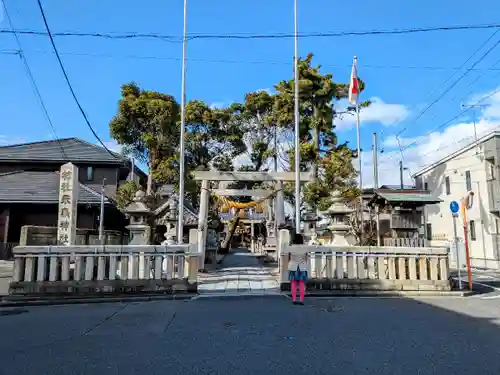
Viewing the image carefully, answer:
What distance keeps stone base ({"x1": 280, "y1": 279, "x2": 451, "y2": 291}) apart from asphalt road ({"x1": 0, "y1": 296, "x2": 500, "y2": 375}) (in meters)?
1.50

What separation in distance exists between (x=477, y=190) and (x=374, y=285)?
17818mm

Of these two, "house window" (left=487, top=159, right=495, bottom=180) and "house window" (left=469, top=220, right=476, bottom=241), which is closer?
"house window" (left=487, top=159, right=495, bottom=180)

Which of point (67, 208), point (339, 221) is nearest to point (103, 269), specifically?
point (67, 208)

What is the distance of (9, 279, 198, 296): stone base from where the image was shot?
390 inches

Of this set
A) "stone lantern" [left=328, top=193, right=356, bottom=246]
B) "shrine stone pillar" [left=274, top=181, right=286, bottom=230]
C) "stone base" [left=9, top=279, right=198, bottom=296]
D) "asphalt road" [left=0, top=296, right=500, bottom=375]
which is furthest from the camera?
"shrine stone pillar" [left=274, top=181, right=286, bottom=230]

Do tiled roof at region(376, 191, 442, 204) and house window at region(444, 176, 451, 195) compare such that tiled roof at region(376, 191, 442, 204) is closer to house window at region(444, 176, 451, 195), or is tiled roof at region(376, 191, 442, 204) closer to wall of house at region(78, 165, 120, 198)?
house window at region(444, 176, 451, 195)

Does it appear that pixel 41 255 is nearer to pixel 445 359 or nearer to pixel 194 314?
pixel 194 314

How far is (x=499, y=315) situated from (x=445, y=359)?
3.63 meters

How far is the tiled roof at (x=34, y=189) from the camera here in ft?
79.8

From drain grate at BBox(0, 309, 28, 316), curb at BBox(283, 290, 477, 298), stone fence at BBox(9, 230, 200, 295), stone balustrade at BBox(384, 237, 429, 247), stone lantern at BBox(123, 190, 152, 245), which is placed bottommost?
drain grate at BBox(0, 309, 28, 316)

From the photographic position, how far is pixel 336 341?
A: 224 inches

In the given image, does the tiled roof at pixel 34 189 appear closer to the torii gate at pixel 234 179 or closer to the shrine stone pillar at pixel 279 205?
the torii gate at pixel 234 179

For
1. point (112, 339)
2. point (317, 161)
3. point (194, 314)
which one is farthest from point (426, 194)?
point (112, 339)

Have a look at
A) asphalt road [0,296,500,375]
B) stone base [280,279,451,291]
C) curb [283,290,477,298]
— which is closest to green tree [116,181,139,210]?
asphalt road [0,296,500,375]
